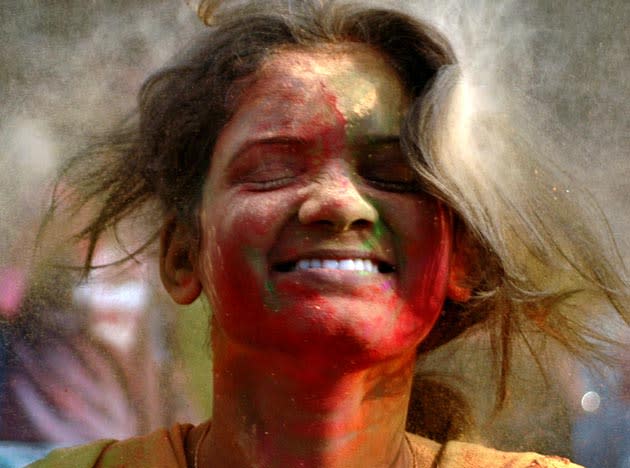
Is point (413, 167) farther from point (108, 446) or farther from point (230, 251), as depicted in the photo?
point (108, 446)

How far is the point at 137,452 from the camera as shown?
1508 mm

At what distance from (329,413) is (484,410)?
30cm

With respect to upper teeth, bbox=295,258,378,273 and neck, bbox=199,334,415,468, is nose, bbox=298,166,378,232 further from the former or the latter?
neck, bbox=199,334,415,468

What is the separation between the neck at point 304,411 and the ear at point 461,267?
0.09 m

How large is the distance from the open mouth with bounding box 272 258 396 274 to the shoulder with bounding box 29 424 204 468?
0.29m

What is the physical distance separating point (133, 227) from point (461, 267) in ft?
1.38

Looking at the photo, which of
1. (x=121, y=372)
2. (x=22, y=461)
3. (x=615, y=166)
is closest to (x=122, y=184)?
(x=121, y=372)

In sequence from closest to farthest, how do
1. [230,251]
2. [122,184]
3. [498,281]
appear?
1. [230,251]
2. [498,281]
3. [122,184]

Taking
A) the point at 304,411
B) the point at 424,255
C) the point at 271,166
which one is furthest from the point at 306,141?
the point at 304,411

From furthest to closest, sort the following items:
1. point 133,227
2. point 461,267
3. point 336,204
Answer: point 133,227, point 461,267, point 336,204

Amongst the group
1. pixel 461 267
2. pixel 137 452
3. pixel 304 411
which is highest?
pixel 461 267

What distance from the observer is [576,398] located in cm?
158

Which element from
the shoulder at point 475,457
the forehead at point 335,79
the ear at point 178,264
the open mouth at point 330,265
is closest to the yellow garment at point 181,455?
the shoulder at point 475,457

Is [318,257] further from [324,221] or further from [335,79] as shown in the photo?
[335,79]
